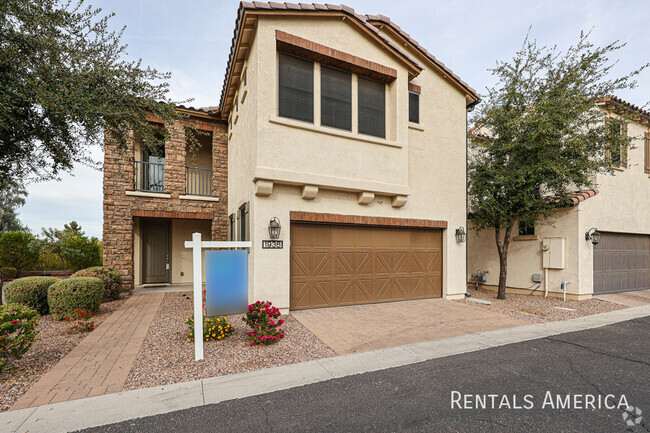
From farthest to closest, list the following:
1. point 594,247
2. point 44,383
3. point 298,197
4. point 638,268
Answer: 1. point 638,268
2. point 594,247
3. point 298,197
4. point 44,383

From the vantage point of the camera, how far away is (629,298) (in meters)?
10.7

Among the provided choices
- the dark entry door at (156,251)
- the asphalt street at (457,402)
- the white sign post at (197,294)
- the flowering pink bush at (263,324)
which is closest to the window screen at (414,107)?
the asphalt street at (457,402)

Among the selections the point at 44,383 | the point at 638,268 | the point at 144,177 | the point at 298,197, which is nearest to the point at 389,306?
the point at 298,197

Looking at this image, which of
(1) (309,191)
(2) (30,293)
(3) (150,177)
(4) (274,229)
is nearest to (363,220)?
(1) (309,191)

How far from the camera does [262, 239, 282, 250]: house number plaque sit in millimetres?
6999

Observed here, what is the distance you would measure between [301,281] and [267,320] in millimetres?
2204

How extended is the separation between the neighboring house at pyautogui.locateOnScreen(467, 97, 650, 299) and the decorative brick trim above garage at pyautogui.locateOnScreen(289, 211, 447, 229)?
4.38 metres

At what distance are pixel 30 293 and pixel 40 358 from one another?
3.70 metres

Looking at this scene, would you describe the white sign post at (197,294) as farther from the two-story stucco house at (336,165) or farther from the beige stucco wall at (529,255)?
the beige stucco wall at (529,255)

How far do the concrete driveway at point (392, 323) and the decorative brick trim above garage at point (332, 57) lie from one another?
6.53 meters

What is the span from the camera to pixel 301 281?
25.2 feet

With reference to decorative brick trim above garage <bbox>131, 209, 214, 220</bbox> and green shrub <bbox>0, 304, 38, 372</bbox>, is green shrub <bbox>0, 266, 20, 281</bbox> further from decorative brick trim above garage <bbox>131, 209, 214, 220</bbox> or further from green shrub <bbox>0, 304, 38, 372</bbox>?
green shrub <bbox>0, 304, 38, 372</bbox>

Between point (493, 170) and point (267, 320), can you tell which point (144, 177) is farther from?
point (493, 170)

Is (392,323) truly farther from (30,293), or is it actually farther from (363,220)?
(30,293)
